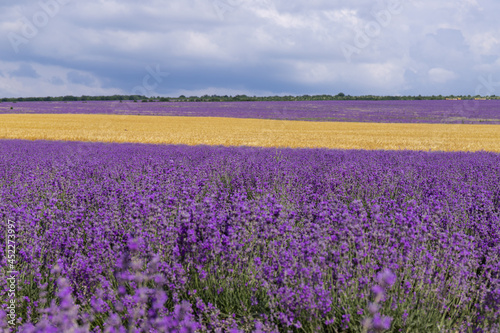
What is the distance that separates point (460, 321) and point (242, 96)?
289 feet

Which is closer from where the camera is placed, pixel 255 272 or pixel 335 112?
pixel 255 272

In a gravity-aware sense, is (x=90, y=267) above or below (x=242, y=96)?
below

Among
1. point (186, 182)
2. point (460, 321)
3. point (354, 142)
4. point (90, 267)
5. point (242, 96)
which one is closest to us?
point (460, 321)

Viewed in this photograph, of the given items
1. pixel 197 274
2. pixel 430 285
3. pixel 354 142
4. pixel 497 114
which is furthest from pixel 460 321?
pixel 497 114

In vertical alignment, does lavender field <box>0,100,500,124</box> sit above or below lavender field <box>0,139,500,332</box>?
above

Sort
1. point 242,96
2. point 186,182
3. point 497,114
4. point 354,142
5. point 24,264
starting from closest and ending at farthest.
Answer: point 24,264
point 186,182
point 354,142
point 497,114
point 242,96

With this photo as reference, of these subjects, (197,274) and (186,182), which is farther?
(186,182)

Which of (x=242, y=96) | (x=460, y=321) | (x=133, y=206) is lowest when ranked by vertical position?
(x=460, y=321)

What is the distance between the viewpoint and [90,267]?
2924 millimetres

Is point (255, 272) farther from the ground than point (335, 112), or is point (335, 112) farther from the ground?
point (335, 112)

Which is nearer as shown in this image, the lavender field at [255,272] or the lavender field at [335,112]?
the lavender field at [255,272]

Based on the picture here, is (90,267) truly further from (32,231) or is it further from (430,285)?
(430,285)

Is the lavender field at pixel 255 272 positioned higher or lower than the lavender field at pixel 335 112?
lower

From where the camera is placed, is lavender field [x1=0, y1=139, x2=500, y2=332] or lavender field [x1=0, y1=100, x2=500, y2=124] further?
lavender field [x1=0, y1=100, x2=500, y2=124]
